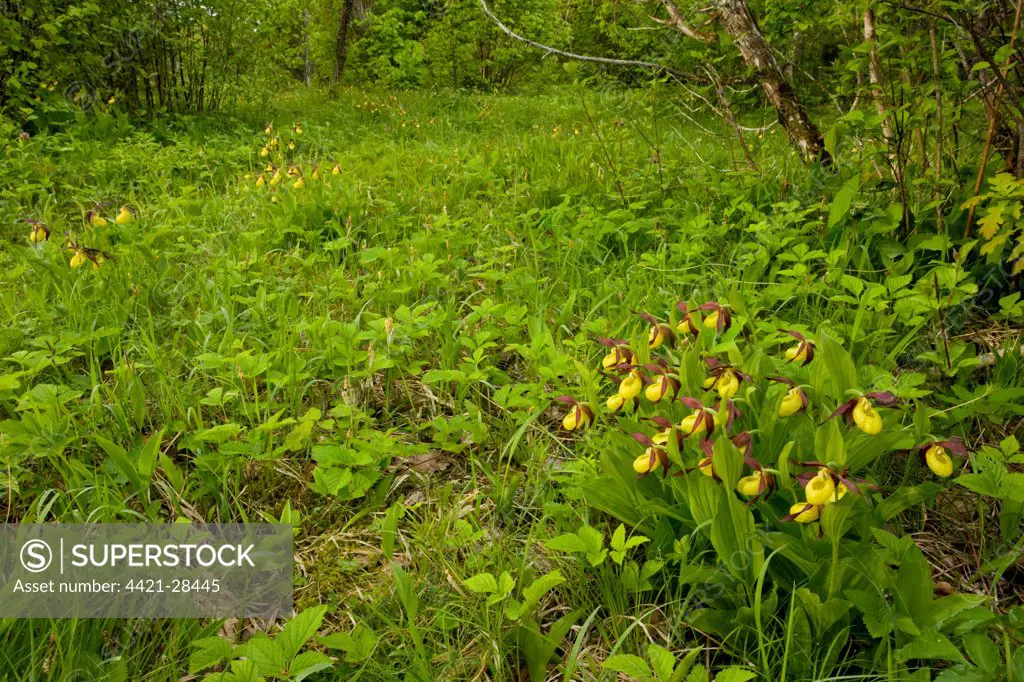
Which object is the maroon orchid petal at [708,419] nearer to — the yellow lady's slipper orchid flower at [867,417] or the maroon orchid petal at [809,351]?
the yellow lady's slipper orchid flower at [867,417]

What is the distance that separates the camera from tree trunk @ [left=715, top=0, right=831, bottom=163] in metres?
3.35

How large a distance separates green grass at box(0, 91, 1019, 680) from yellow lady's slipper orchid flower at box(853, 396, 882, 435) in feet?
1.56

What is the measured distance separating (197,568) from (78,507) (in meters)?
0.43

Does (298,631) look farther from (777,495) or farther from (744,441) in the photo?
(777,495)

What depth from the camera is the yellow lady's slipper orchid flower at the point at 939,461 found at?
1.32m

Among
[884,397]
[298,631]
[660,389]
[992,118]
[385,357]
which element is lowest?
[298,631]

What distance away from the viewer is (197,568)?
5.34 feet

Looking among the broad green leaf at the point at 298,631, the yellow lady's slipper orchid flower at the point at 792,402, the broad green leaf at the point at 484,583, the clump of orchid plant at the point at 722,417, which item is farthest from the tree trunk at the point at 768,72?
the broad green leaf at the point at 298,631

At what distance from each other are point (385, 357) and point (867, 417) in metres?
1.52

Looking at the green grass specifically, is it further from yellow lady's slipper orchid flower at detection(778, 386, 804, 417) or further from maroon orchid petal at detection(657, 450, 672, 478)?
yellow lady's slipper orchid flower at detection(778, 386, 804, 417)

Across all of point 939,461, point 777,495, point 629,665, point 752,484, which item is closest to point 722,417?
point 752,484

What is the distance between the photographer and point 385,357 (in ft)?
7.36

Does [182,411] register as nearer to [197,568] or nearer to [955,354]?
[197,568]

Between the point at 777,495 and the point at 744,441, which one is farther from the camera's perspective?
the point at 777,495
